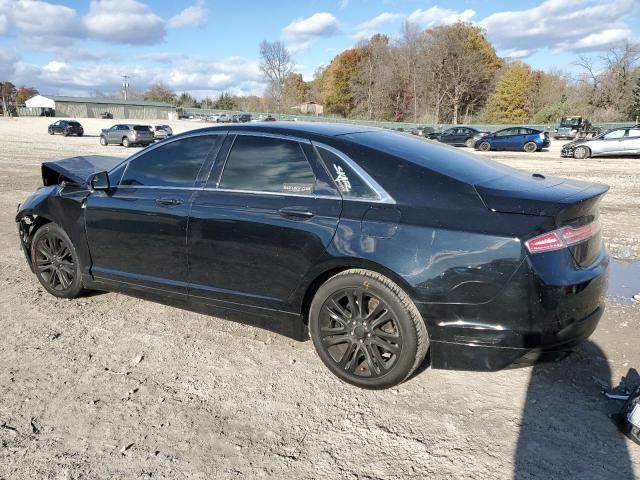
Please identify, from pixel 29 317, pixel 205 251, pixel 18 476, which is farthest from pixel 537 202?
pixel 29 317

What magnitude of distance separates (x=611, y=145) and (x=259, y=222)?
23.2m

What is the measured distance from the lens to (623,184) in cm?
1327

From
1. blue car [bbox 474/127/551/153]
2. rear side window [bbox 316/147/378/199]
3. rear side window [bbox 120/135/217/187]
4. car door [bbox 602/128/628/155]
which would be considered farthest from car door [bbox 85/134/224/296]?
blue car [bbox 474/127/551/153]

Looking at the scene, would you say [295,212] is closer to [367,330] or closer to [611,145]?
[367,330]

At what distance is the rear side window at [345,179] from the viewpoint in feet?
10.6

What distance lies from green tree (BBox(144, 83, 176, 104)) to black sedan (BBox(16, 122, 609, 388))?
125 meters

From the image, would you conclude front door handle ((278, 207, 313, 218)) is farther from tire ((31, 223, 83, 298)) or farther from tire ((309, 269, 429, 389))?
tire ((31, 223, 83, 298))

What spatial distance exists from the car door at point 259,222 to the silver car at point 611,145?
2267 cm

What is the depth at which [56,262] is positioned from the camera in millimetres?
4805

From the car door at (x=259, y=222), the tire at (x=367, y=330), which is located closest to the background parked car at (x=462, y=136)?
the car door at (x=259, y=222)

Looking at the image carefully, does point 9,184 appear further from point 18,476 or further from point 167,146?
point 18,476

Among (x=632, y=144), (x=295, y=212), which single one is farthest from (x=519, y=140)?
(x=295, y=212)

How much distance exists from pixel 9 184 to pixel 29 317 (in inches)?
396

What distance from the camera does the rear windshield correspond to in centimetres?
323
